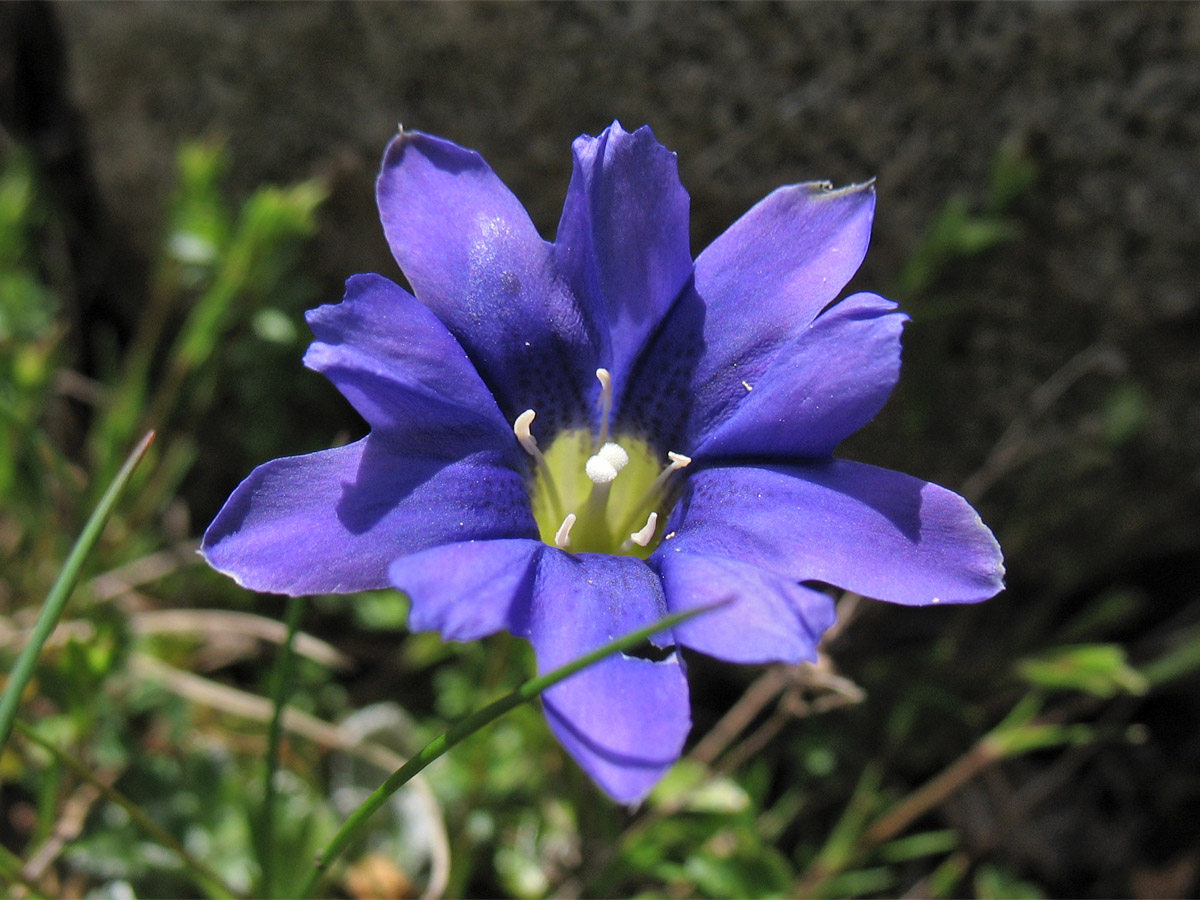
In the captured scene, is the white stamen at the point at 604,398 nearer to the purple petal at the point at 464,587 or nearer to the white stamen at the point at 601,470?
the white stamen at the point at 601,470

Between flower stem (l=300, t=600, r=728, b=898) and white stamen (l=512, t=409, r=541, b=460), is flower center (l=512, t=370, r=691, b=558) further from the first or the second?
flower stem (l=300, t=600, r=728, b=898)

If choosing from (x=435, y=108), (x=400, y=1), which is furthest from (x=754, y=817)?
(x=400, y=1)

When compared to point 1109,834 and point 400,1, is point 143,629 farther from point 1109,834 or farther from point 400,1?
point 1109,834

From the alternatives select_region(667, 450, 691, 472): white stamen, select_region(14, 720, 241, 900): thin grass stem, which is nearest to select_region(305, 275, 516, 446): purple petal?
select_region(667, 450, 691, 472): white stamen

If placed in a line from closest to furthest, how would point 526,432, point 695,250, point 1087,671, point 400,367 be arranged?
point 400,367 < point 526,432 < point 1087,671 < point 695,250

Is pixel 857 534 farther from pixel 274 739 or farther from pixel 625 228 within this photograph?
pixel 274 739

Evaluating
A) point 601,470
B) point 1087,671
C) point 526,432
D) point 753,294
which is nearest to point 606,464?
point 601,470

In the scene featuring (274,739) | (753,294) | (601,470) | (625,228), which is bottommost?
(274,739)
